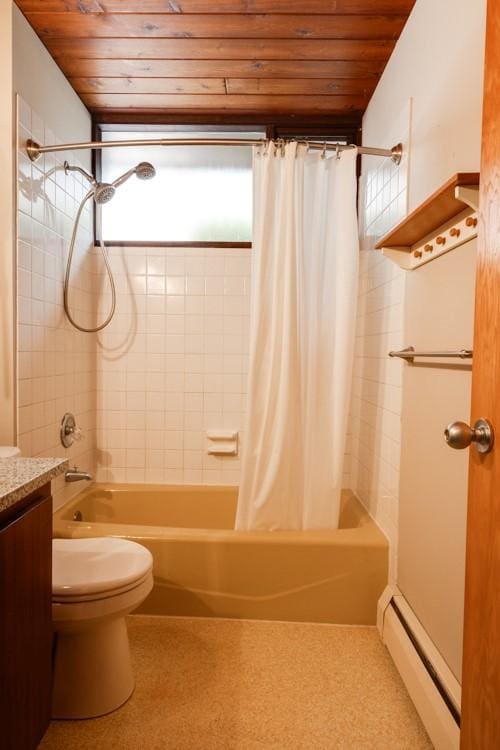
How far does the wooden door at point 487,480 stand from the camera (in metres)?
0.76

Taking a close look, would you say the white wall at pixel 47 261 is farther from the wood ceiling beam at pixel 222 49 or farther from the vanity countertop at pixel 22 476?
the vanity countertop at pixel 22 476

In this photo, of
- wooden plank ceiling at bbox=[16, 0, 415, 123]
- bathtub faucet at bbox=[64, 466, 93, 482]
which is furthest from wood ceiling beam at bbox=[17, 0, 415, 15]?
bathtub faucet at bbox=[64, 466, 93, 482]

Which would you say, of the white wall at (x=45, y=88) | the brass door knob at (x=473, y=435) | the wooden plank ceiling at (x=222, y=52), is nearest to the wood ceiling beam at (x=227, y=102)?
Result: the wooden plank ceiling at (x=222, y=52)

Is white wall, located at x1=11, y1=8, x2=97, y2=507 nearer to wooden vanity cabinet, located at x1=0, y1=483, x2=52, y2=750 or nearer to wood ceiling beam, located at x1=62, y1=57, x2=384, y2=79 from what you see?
wood ceiling beam, located at x1=62, y1=57, x2=384, y2=79

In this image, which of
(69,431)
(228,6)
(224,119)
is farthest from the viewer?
(224,119)

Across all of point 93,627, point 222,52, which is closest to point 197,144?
point 222,52

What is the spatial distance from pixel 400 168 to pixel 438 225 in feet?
2.02

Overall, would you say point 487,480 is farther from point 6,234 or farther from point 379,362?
point 6,234

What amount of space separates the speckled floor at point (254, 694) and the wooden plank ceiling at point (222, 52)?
7.90 feet

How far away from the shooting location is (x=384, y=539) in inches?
75.6

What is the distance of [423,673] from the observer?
1384 millimetres

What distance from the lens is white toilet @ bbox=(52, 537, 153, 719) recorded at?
1.34 metres

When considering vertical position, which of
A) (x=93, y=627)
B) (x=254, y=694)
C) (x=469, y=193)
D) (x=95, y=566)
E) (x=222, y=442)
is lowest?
(x=254, y=694)

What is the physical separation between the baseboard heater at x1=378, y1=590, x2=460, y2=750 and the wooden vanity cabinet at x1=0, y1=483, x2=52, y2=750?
3.41ft
